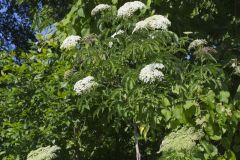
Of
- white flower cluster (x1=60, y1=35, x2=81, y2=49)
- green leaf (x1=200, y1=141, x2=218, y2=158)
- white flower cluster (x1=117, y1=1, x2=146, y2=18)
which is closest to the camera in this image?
green leaf (x1=200, y1=141, x2=218, y2=158)

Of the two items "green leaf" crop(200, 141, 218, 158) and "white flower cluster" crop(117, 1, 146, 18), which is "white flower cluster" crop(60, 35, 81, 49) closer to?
"white flower cluster" crop(117, 1, 146, 18)

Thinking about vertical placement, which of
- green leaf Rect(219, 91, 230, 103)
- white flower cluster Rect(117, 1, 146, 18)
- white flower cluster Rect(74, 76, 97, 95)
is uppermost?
white flower cluster Rect(117, 1, 146, 18)

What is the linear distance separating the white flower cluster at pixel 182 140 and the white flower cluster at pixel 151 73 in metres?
0.43

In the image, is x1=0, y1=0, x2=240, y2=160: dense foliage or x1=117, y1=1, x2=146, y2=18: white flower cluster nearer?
x1=0, y1=0, x2=240, y2=160: dense foliage

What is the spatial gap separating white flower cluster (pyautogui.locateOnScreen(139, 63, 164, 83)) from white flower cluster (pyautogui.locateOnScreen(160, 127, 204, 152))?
1.42 feet

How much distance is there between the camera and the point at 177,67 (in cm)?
343

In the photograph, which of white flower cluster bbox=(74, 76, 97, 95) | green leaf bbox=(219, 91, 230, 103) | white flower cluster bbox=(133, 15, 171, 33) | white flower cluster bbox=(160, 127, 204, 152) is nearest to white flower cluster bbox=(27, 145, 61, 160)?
white flower cluster bbox=(74, 76, 97, 95)

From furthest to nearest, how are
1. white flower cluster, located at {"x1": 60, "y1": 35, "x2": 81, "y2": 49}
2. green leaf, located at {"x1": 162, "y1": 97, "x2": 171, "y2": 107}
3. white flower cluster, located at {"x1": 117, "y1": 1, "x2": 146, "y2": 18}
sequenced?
white flower cluster, located at {"x1": 60, "y1": 35, "x2": 81, "y2": 49} < white flower cluster, located at {"x1": 117, "y1": 1, "x2": 146, "y2": 18} < green leaf, located at {"x1": 162, "y1": 97, "x2": 171, "y2": 107}

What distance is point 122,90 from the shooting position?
349 centimetres

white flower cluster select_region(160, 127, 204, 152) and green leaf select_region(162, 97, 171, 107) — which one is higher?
green leaf select_region(162, 97, 171, 107)

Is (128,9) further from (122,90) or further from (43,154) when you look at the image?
(43,154)

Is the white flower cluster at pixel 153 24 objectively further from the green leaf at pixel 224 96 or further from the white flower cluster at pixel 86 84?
the green leaf at pixel 224 96

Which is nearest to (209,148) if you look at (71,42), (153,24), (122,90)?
(122,90)

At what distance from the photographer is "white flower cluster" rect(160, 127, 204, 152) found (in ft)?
10.8
